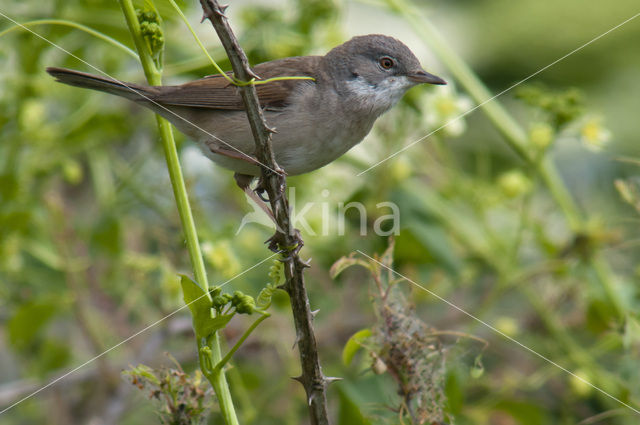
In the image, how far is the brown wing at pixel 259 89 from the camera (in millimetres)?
2471

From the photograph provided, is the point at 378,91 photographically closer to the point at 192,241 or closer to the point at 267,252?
the point at 267,252

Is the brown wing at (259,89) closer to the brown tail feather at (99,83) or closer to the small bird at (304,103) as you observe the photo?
the small bird at (304,103)

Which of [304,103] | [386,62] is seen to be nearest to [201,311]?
[304,103]

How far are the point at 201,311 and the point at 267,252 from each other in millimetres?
1661

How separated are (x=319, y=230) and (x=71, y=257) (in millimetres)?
1085

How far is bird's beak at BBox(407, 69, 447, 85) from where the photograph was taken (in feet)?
8.14

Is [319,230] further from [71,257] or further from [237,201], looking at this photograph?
[71,257]

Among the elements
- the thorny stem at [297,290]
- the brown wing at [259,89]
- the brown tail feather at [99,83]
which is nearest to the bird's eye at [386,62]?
the brown wing at [259,89]

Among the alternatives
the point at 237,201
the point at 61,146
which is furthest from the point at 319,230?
the point at 61,146

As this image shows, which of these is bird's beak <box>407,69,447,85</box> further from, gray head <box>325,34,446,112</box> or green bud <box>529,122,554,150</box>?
green bud <box>529,122,554,150</box>

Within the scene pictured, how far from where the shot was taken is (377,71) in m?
2.67

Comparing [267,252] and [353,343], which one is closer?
[353,343]

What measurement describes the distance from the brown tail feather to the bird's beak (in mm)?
935

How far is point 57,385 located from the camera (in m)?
3.06
